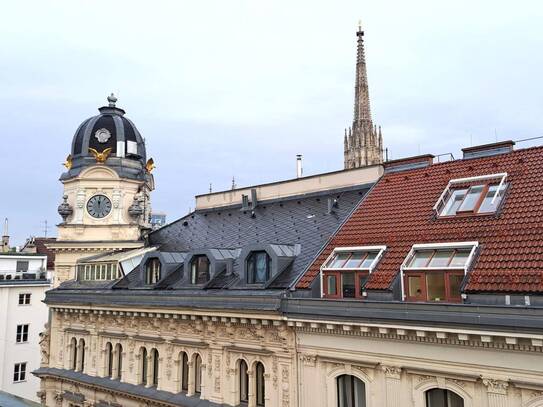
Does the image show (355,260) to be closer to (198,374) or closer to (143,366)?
(198,374)

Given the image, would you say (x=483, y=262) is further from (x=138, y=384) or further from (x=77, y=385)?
(x=77, y=385)

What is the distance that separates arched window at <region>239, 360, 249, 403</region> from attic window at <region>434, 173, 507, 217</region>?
962cm

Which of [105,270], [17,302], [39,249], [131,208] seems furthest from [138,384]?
[39,249]

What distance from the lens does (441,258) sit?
54.2 feet

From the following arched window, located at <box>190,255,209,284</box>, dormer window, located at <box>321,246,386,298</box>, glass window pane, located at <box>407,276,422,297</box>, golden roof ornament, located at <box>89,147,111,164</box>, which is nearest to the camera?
glass window pane, located at <box>407,276,422,297</box>

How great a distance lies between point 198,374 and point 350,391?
24.8ft

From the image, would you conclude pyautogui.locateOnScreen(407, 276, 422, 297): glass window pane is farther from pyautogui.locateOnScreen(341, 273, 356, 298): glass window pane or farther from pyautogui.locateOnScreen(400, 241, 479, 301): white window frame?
pyautogui.locateOnScreen(341, 273, 356, 298): glass window pane

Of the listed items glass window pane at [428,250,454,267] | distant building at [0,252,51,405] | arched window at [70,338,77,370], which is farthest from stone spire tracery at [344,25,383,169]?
glass window pane at [428,250,454,267]

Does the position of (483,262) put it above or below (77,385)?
above

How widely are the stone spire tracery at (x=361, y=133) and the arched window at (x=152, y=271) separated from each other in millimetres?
81165

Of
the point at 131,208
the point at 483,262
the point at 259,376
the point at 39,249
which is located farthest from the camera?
the point at 39,249

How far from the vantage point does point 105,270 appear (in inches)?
1126

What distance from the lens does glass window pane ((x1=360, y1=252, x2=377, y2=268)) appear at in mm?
18027

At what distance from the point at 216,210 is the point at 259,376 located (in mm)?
14856
